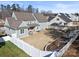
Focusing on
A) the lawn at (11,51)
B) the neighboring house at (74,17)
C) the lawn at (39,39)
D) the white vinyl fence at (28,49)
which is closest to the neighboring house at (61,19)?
the neighboring house at (74,17)

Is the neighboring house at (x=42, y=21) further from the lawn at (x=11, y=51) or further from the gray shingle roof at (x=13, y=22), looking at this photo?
the lawn at (x=11, y=51)

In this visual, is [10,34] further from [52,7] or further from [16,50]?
[52,7]

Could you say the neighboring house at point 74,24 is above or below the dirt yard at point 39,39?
above

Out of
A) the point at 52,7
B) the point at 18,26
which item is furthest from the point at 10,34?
the point at 52,7

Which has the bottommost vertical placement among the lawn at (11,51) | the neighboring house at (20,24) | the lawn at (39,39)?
the lawn at (11,51)

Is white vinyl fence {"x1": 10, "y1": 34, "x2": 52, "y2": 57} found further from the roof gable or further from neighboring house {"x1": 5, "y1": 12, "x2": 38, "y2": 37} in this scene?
the roof gable

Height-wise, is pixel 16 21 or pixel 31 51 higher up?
pixel 16 21
